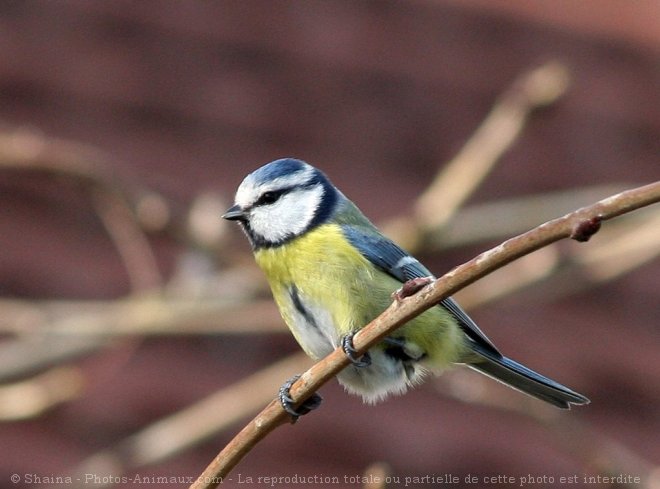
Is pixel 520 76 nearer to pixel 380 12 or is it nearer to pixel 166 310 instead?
pixel 380 12

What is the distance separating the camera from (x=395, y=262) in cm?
196

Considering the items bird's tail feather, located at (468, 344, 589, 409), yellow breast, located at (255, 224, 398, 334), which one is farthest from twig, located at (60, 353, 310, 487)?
bird's tail feather, located at (468, 344, 589, 409)

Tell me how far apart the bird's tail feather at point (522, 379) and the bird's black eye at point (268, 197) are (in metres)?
0.45

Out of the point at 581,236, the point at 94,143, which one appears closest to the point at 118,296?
the point at 94,143

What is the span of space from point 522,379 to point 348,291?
37cm

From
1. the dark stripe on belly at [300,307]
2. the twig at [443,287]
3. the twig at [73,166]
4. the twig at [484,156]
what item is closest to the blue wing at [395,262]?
the dark stripe on belly at [300,307]

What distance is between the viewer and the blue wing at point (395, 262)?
6.37 ft

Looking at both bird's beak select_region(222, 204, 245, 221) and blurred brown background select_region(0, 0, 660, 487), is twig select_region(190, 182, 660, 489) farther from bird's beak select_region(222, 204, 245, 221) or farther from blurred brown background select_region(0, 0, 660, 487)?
blurred brown background select_region(0, 0, 660, 487)

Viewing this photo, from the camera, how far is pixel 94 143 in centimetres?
302

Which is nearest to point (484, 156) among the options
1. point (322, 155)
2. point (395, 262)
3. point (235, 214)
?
point (395, 262)

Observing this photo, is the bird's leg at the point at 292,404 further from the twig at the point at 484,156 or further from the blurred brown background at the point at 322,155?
the blurred brown background at the point at 322,155

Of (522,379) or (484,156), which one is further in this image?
(484,156)

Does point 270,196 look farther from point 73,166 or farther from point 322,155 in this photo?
point 322,155

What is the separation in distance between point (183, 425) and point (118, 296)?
764 millimetres
